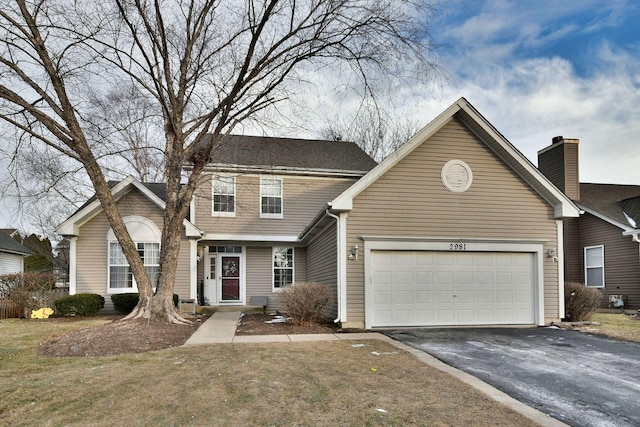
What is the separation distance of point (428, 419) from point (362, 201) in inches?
296

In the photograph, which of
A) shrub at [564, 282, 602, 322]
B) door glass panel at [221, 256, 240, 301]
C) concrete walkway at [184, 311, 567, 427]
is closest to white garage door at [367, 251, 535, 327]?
concrete walkway at [184, 311, 567, 427]

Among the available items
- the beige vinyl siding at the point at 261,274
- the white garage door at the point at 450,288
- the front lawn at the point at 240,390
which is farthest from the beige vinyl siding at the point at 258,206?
the front lawn at the point at 240,390

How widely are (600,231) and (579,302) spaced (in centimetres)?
703

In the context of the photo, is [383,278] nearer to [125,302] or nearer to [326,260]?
[326,260]

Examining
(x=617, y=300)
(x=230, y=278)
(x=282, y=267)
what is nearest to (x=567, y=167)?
(x=617, y=300)

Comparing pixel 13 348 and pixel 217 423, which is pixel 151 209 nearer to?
pixel 13 348

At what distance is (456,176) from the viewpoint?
1248cm

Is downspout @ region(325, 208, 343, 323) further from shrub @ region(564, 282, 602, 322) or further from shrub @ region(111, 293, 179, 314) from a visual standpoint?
shrub @ region(564, 282, 602, 322)

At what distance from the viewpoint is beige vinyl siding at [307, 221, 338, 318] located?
1235 cm

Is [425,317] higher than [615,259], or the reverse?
[615,259]

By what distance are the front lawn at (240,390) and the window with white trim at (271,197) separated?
977cm

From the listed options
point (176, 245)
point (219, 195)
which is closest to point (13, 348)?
point (176, 245)

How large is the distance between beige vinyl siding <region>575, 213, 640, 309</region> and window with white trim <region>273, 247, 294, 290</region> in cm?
1226

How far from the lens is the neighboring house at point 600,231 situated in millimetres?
17047
